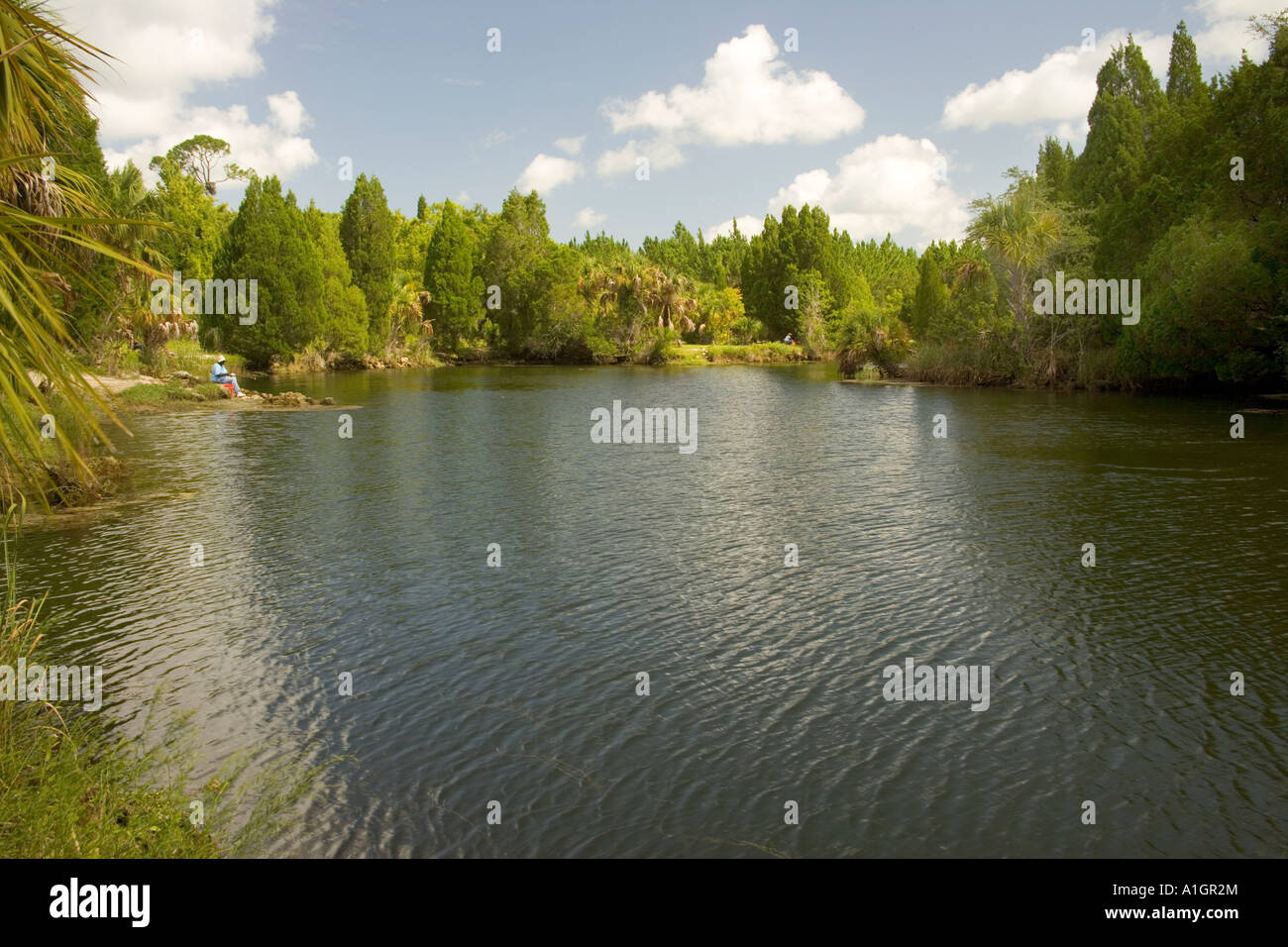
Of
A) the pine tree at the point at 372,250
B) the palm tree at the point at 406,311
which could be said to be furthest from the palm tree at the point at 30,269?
the palm tree at the point at 406,311

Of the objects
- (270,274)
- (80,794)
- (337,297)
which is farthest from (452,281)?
(80,794)

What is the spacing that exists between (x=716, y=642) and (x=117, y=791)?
689cm

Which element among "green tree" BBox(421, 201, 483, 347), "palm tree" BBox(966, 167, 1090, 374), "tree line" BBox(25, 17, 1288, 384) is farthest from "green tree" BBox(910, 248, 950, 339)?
"green tree" BBox(421, 201, 483, 347)

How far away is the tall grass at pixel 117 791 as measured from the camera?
6148mm

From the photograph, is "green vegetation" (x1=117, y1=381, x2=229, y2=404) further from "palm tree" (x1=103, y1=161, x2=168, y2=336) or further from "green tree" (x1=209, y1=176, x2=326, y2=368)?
"green tree" (x1=209, y1=176, x2=326, y2=368)

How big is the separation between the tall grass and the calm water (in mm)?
379

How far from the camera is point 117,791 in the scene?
7348 millimetres

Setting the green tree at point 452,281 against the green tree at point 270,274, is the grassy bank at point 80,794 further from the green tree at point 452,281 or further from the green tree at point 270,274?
the green tree at point 452,281

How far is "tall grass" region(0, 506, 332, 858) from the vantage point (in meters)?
6.15

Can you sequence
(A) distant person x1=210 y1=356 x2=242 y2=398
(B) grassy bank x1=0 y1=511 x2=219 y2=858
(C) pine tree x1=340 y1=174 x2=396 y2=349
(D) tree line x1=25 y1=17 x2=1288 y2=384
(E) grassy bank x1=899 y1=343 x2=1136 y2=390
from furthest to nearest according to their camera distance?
1. (C) pine tree x1=340 y1=174 x2=396 y2=349
2. (E) grassy bank x1=899 y1=343 x2=1136 y2=390
3. (A) distant person x1=210 y1=356 x2=242 y2=398
4. (D) tree line x1=25 y1=17 x2=1288 y2=384
5. (B) grassy bank x1=0 y1=511 x2=219 y2=858

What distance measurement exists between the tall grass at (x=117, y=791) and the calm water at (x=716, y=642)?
0.38 metres

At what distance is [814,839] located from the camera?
7418mm

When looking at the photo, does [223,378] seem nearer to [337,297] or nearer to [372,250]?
[337,297]
